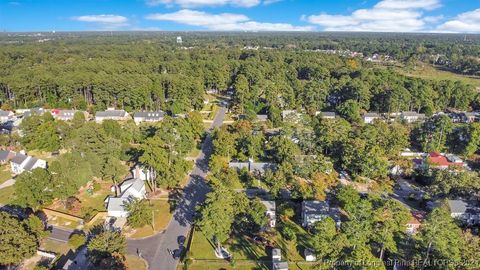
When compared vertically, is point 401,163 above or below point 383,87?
below

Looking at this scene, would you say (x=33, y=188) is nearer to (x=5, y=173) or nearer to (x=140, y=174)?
(x=140, y=174)

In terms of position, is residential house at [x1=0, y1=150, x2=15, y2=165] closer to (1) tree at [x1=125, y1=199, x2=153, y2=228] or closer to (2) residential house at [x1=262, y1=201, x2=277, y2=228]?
(1) tree at [x1=125, y1=199, x2=153, y2=228]

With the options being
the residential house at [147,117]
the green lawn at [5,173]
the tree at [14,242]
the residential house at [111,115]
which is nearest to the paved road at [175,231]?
the tree at [14,242]

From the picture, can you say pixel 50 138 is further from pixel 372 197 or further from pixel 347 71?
pixel 347 71

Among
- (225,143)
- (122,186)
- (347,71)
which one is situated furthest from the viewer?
(347,71)

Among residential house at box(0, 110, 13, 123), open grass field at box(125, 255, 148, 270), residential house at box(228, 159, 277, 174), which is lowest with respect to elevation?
open grass field at box(125, 255, 148, 270)

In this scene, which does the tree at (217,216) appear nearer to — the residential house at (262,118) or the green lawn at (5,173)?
the green lawn at (5,173)

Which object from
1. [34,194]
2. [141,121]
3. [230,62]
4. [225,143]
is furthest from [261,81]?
[34,194]

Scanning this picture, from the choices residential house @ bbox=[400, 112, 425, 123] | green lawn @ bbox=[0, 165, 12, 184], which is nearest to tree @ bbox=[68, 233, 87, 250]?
green lawn @ bbox=[0, 165, 12, 184]
